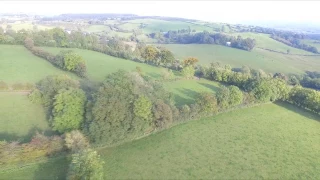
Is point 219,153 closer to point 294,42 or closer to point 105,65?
point 105,65

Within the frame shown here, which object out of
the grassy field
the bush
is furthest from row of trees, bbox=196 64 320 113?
the bush

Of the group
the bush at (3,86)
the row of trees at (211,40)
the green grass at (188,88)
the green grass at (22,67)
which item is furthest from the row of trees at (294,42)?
the bush at (3,86)

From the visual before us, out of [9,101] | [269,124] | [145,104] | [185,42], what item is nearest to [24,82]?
[9,101]

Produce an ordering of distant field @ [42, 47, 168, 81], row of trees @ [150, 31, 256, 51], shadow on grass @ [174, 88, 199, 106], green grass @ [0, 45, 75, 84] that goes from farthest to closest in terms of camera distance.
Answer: row of trees @ [150, 31, 256, 51] → distant field @ [42, 47, 168, 81] → green grass @ [0, 45, 75, 84] → shadow on grass @ [174, 88, 199, 106]

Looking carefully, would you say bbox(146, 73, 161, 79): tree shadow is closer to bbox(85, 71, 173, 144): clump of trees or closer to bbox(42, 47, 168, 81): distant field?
bbox(42, 47, 168, 81): distant field

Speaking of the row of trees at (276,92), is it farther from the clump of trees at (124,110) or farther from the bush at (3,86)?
the bush at (3,86)

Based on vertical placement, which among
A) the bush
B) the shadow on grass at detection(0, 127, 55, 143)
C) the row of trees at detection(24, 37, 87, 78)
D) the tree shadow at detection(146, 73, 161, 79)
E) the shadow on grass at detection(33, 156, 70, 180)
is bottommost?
the shadow on grass at detection(33, 156, 70, 180)

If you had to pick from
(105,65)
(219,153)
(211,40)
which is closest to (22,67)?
(105,65)
